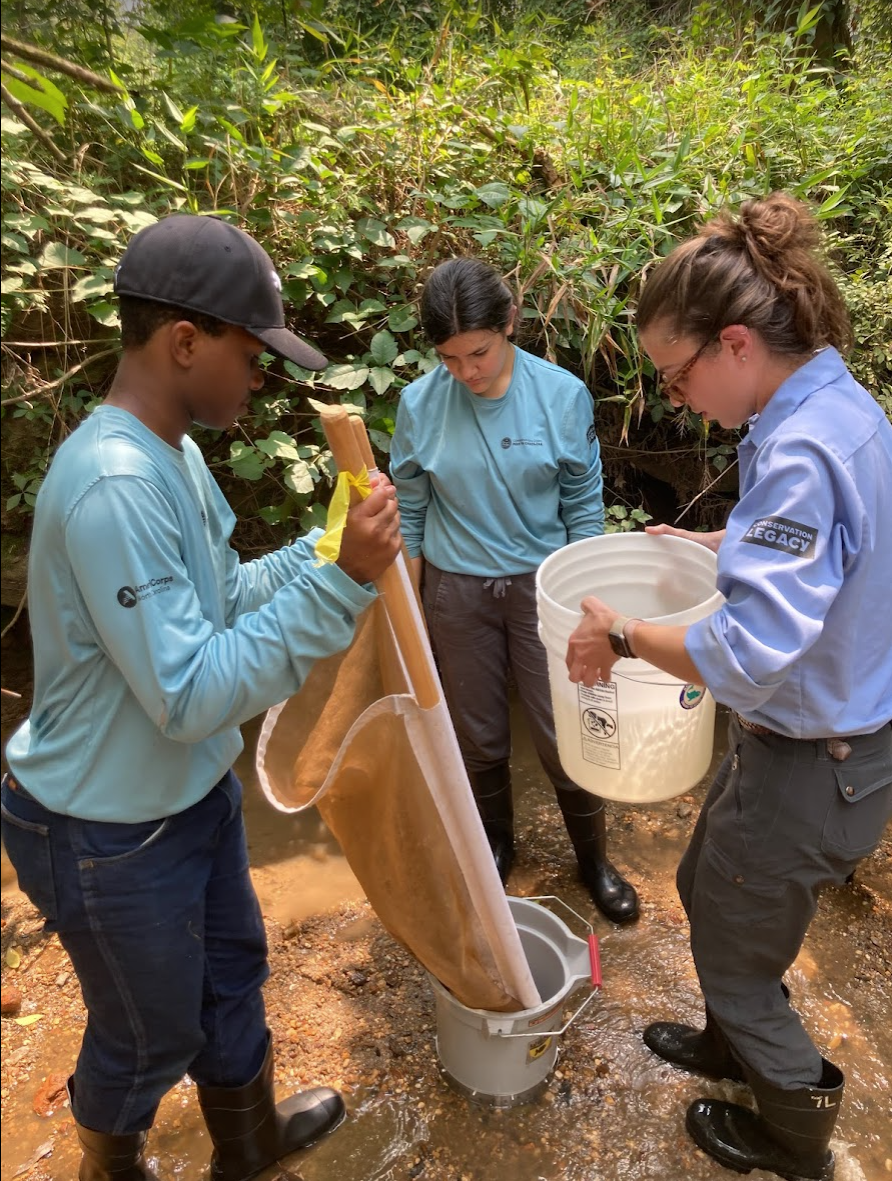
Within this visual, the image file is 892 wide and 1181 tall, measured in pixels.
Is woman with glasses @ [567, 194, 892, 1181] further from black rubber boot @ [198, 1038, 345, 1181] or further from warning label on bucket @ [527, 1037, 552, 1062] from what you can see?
black rubber boot @ [198, 1038, 345, 1181]

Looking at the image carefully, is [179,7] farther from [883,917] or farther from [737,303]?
[883,917]

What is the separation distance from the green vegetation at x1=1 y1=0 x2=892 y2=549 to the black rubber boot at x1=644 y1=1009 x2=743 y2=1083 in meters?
1.86

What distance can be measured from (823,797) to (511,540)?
3.78ft

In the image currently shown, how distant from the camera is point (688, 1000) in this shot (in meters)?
2.30

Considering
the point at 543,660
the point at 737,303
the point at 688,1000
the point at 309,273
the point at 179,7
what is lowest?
the point at 688,1000

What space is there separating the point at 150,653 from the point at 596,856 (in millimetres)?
1934

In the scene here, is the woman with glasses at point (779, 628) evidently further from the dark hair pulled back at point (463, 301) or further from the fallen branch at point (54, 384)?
the fallen branch at point (54, 384)

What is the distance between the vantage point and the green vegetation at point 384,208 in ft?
9.63

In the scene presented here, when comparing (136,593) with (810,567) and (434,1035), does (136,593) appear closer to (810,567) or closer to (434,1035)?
(810,567)

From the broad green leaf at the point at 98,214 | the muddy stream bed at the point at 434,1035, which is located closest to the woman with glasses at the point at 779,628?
the muddy stream bed at the point at 434,1035

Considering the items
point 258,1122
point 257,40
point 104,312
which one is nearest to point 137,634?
point 258,1122

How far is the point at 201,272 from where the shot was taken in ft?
3.80

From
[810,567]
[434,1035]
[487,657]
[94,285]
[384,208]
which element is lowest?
[434,1035]

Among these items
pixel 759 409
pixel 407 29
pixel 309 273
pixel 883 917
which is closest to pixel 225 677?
Answer: pixel 759 409
